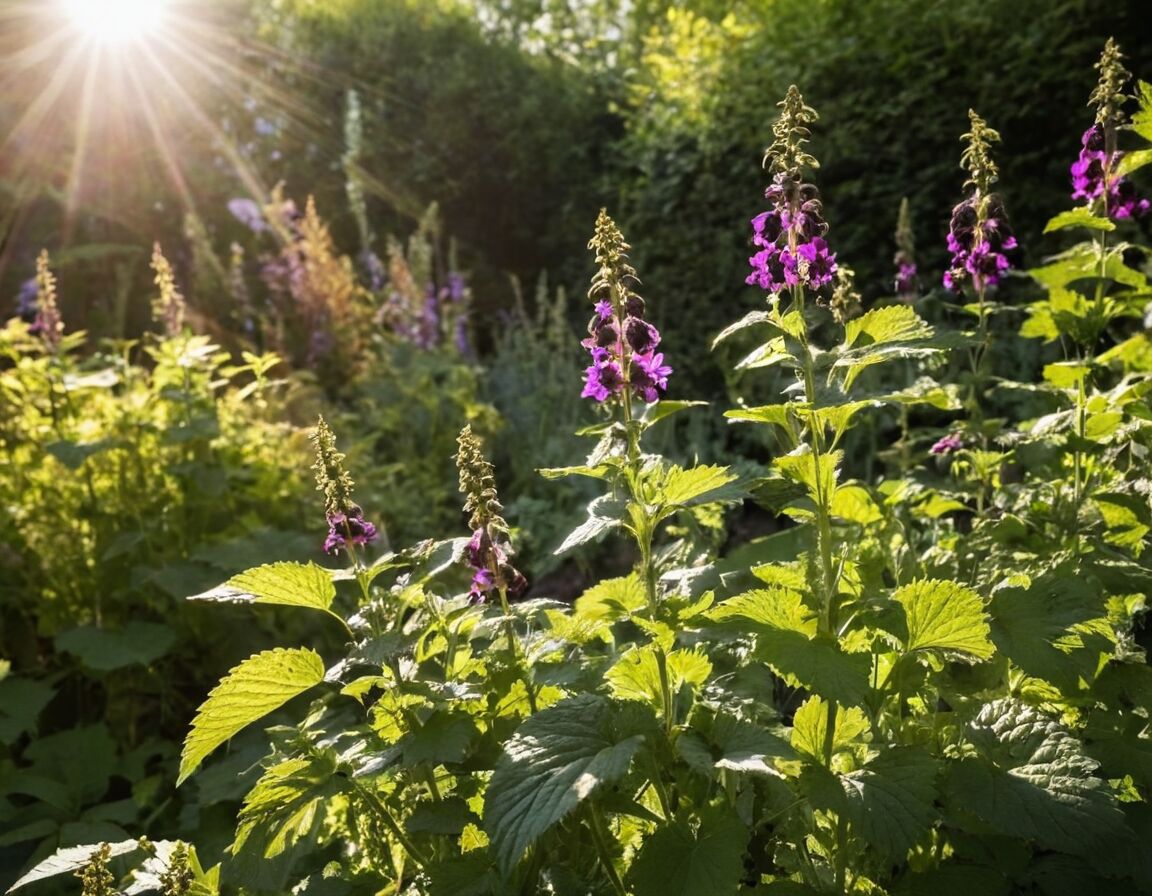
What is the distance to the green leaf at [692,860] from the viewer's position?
1.40 meters

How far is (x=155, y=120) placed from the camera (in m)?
8.69

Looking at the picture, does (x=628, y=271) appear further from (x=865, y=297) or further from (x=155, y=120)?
(x=155, y=120)

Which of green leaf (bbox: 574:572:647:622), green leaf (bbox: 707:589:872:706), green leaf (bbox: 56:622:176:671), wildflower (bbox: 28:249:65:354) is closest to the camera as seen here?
green leaf (bbox: 707:589:872:706)

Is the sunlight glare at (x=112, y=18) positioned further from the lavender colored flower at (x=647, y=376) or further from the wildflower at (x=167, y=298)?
the lavender colored flower at (x=647, y=376)

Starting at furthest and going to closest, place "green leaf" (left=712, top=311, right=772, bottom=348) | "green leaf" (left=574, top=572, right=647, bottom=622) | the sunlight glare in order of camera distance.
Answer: the sunlight glare, "green leaf" (left=574, top=572, right=647, bottom=622), "green leaf" (left=712, top=311, right=772, bottom=348)

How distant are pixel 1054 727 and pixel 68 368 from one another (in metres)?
3.13

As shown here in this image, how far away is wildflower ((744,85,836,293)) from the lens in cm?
173

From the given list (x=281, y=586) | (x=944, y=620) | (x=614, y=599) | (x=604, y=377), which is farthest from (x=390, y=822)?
(x=944, y=620)

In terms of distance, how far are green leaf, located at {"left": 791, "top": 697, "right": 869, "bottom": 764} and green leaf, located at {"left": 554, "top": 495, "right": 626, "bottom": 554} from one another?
418mm

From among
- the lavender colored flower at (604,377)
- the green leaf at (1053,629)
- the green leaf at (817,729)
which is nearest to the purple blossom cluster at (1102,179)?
the green leaf at (1053,629)

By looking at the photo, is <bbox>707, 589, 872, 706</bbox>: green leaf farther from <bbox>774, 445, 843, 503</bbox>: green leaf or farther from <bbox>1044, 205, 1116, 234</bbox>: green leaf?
<bbox>1044, 205, 1116, 234</bbox>: green leaf

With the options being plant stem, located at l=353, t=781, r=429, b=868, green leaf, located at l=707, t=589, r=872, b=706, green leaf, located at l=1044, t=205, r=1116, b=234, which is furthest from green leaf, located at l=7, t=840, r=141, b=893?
green leaf, located at l=1044, t=205, r=1116, b=234

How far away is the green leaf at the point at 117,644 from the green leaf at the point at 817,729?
198 cm

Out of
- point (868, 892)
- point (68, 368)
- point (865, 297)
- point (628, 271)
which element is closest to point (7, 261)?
point (68, 368)
